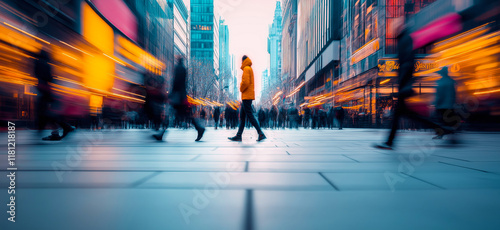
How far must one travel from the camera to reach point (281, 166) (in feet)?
9.27

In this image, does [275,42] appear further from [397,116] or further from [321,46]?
[397,116]

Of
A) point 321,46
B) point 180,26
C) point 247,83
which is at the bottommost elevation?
point 247,83

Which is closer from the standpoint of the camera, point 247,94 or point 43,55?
point 43,55

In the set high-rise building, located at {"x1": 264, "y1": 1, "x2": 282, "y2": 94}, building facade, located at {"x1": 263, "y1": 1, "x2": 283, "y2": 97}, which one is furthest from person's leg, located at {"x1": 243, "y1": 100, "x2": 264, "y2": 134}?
high-rise building, located at {"x1": 264, "y1": 1, "x2": 282, "y2": 94}

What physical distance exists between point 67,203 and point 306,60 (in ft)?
163

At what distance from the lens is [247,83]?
255 inches

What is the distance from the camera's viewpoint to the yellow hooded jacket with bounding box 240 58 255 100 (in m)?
6.46

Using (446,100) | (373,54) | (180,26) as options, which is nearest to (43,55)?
(446,100)

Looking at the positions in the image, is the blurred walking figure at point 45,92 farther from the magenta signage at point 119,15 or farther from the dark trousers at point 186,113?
the magenta signage at point 119,15

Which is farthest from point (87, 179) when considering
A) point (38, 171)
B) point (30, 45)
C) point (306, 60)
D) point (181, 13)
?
point (181, 13)

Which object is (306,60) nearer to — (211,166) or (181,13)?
(181,13)

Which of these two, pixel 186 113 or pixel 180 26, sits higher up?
pixel 180 26
